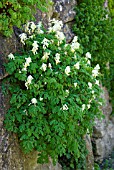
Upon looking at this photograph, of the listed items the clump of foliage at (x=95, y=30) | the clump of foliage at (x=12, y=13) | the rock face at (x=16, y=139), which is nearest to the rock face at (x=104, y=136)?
the rock face at (x=16, y=139)

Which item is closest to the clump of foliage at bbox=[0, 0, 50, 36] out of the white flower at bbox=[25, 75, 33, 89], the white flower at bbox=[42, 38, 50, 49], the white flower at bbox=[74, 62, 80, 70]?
the white flower at bbox=[42, 38, 50, 49]

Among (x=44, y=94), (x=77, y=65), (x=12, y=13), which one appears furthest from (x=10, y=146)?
(x=12, y=13)

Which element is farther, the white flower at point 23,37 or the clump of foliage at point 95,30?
the clump of foliage at point 95,30

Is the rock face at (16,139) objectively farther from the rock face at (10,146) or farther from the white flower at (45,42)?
the white flower at (45,42)

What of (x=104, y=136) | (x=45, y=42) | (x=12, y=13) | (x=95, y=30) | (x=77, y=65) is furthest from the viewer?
(x=104, y=136)

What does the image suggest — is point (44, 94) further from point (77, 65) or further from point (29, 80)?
point (77, 65)
